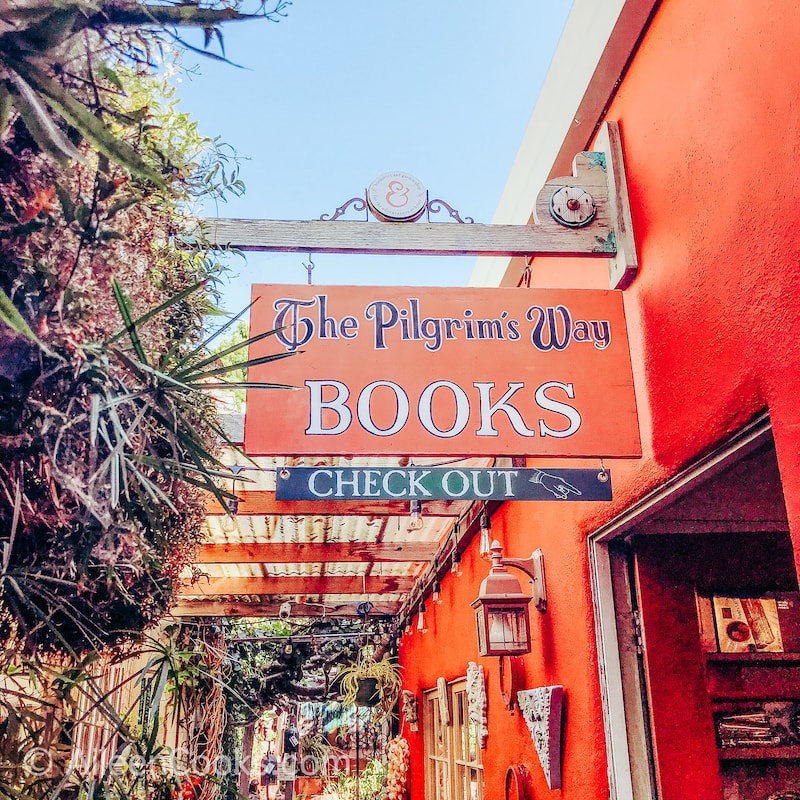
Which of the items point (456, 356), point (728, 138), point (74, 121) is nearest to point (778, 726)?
point (456, 356)

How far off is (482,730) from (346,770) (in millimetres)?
7660

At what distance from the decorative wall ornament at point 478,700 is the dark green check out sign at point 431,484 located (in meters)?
2.66

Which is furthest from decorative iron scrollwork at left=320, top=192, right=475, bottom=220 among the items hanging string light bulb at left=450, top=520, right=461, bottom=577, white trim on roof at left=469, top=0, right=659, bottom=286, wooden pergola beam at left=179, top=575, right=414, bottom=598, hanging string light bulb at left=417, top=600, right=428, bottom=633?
hanging string light bulb at left=417, top=600, right=428, bottom=633

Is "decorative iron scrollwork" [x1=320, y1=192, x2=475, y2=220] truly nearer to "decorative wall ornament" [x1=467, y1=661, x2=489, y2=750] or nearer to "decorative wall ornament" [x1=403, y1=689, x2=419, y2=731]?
"decorative wall ornament" [x1=467, y1=661, x2=489, y2=750]

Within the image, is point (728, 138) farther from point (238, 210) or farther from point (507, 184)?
point (507, 184)

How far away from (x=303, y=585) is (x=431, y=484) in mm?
5699

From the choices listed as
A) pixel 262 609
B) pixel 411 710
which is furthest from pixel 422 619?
pixel 262 609

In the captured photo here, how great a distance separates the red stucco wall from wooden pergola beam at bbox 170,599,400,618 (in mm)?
5093

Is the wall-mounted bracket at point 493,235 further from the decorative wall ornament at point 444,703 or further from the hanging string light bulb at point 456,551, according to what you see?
the decorative wall ornament at point 444,703

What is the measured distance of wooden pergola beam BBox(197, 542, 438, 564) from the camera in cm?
594

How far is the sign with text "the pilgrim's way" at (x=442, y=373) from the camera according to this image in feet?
7.56

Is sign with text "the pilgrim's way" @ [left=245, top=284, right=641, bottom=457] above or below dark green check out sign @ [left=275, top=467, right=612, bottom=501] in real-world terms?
above

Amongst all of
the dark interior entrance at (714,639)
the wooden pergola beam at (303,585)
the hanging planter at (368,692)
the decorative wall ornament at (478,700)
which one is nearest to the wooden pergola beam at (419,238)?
the dark interior entrance at (714,639)

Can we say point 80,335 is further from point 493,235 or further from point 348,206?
point 493,235
